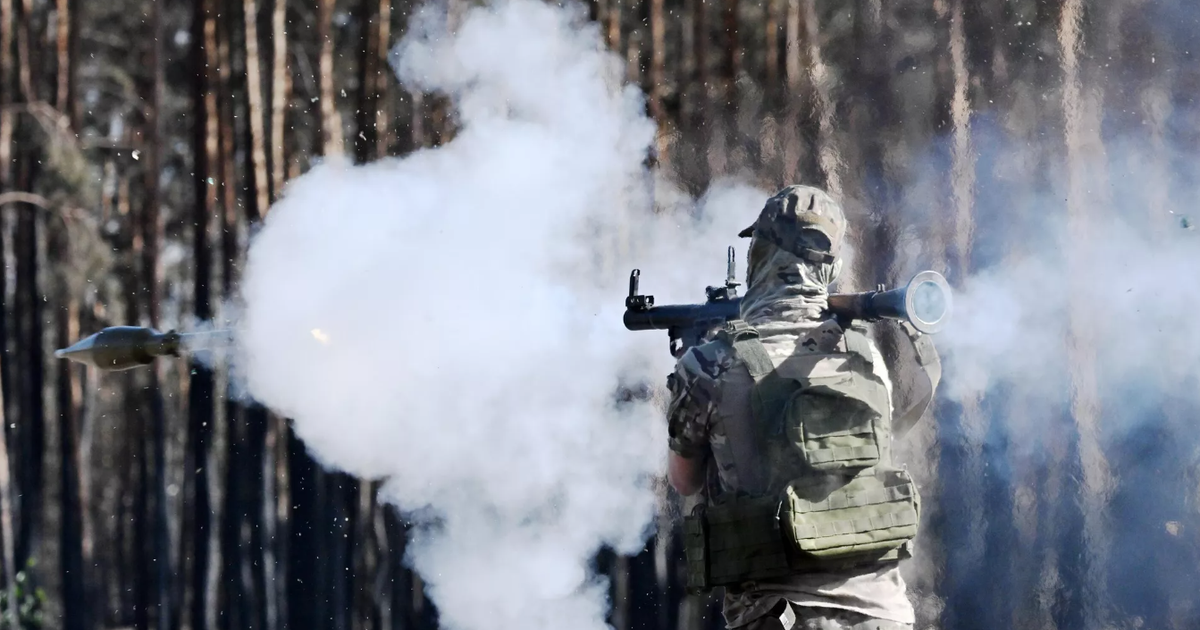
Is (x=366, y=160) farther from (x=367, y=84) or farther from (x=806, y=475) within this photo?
(x=806, y=475)

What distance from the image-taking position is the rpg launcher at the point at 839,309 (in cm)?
233

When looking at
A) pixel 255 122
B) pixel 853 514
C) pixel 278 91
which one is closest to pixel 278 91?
pixel 278 91

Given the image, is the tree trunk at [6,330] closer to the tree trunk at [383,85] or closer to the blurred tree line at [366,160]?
the blurred tree line at [366,160]

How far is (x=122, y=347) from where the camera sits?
11.4 ft

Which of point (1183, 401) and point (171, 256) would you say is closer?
point (1183, 401)

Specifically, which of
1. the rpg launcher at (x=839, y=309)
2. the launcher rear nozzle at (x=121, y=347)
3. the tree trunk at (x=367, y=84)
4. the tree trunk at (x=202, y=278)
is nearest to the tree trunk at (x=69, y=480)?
the tree trunk at (x=202, y=278)

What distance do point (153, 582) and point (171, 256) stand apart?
112cm

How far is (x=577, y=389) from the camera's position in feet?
12.1

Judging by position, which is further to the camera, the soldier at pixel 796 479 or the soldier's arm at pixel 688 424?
the soldier's arm at pixel 688 424

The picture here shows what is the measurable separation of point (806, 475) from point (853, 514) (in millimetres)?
123

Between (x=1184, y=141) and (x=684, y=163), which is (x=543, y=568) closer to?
(x=684, y=163)

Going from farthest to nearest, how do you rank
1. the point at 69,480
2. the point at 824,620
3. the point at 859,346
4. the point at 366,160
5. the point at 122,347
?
the point at 69,480, the point at 366,160, the point at 122,347, the point at 859,346, the point at 824,620

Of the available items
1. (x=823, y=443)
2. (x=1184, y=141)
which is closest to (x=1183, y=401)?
(x=1184, y=141)

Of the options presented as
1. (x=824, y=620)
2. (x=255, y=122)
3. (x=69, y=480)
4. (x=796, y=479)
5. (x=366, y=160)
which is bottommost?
(x=824, y=620)
